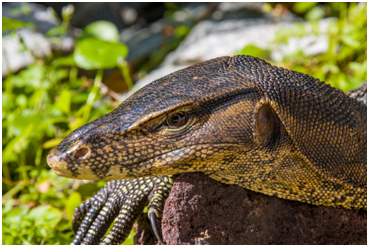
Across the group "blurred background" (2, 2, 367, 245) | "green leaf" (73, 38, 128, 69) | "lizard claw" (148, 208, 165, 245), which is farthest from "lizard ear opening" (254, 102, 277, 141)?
"green leaf" (73, 38, 128, 69)

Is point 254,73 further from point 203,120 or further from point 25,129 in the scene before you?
point 25,129

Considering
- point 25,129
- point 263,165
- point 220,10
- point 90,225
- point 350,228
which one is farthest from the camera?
point 220,10

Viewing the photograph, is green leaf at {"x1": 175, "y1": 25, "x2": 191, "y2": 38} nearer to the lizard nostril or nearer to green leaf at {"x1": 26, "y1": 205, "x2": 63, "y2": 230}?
green leaf at {"x1": 26, "y1": 205, "x2": 63, "y2": 230}

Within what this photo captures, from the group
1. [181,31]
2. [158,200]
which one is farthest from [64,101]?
[181,31]

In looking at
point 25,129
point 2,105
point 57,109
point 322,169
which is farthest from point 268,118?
point 2,105

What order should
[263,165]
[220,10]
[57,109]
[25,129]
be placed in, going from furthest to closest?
1. [220,10]
2. [57,109]
3. [25,129]
4. [263,165]

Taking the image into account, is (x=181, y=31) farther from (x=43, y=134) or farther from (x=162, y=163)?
(x=162, y=163)
